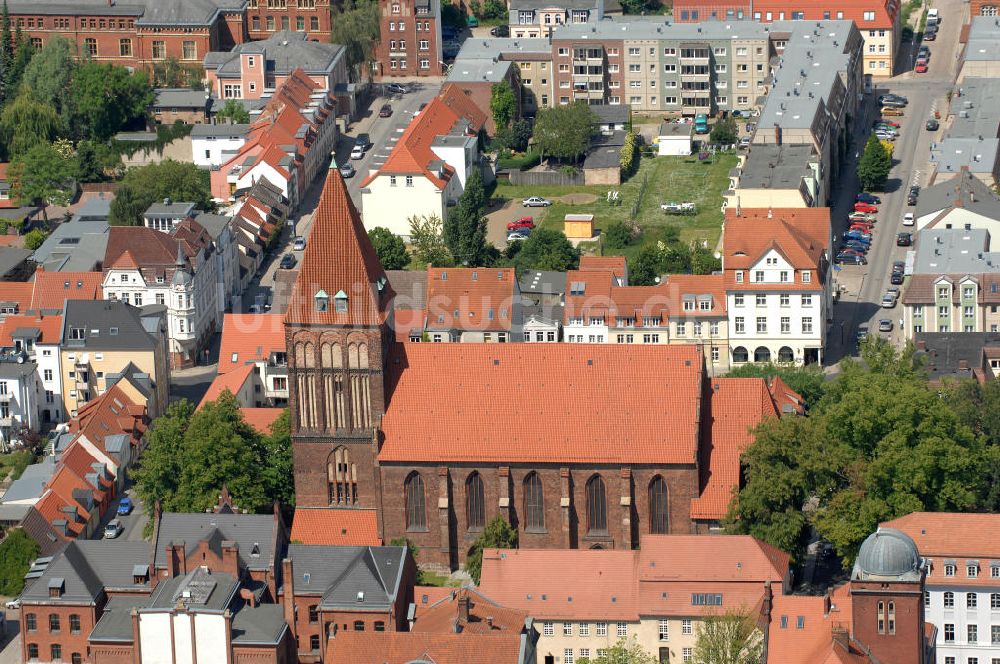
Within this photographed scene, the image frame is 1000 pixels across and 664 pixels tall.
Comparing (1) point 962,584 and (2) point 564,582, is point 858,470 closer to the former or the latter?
(1) point 962,584

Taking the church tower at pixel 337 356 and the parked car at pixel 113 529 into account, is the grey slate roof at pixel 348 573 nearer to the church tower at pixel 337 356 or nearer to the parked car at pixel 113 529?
the church tower at pixel 337 356

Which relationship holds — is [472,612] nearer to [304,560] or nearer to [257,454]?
[304,560]

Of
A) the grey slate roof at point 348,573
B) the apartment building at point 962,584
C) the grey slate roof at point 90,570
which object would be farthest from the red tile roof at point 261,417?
the apartment building at point 962,584

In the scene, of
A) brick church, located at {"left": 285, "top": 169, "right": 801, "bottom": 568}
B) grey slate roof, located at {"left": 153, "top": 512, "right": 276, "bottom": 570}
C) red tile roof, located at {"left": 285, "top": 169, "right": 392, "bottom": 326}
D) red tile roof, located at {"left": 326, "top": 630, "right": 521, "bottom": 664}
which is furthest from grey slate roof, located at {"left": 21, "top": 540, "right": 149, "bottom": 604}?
red tile roof, located at {"left": 285, "top": 169, "right": 392, "bottom": 326}

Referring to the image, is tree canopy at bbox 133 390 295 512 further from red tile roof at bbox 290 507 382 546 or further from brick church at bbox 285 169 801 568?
brick church at bbox 285 169 801 568

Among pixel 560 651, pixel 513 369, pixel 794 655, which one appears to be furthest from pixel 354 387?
pixel 794 655

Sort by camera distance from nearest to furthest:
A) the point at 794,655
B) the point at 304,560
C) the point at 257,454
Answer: the point at 794,655, the point at 304,560, the point at 257,454
